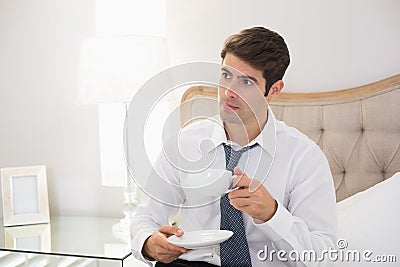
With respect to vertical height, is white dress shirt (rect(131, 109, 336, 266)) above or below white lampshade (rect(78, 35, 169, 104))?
below

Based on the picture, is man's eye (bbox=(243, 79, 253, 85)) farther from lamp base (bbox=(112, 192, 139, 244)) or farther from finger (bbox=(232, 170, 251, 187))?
lamp base (bbox=(112, 192, 139, 244))

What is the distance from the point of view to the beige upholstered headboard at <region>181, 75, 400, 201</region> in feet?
5.84

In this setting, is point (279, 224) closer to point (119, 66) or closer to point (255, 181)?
point (255, 181)

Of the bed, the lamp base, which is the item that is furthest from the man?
the lamp base

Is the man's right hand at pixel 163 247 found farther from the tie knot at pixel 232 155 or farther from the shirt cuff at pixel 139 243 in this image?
the tie knot at pixel 232 155

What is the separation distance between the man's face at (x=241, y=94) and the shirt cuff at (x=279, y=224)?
254mm

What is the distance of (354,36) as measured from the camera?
1.92 metres

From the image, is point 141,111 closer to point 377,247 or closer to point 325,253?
point 325,253

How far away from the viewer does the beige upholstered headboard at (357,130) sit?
1.78m

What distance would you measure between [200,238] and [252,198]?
197 mm

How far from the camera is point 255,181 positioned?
1403 millimetres

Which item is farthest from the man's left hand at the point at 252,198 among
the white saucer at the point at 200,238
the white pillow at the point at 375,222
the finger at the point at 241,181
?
the white pillow at the point at 375,222

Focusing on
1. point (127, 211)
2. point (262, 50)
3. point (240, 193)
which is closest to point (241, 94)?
point (262, 50)

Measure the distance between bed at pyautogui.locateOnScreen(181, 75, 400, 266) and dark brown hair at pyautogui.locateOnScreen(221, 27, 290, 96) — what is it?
0.17m
